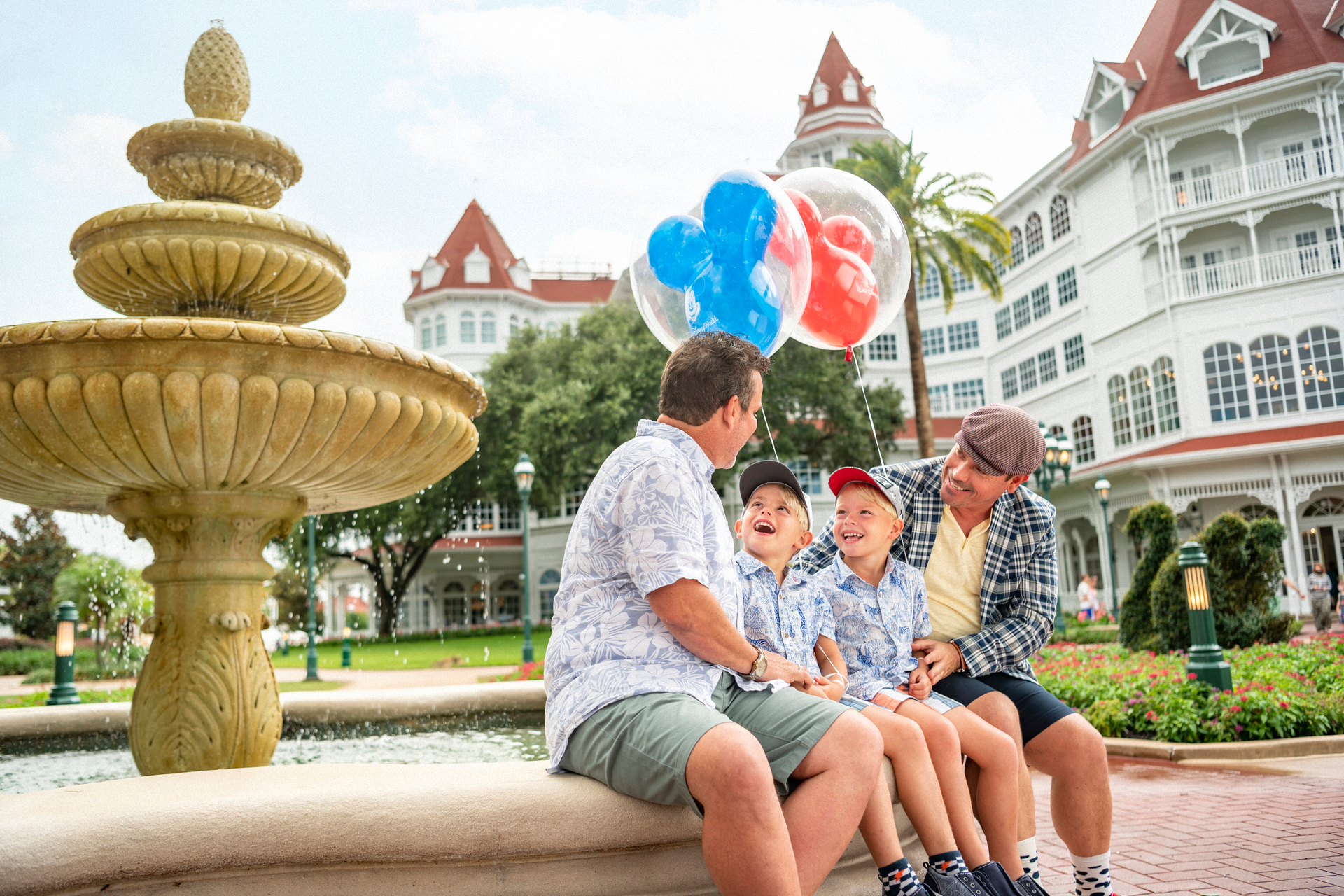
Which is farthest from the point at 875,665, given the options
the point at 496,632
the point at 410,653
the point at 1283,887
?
the point at 496,632

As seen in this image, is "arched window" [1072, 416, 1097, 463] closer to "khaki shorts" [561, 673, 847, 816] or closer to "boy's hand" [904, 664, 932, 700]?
"boy's hand" [904, 664, 932, 700]

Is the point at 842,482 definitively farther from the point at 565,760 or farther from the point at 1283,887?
the point at 1283,887

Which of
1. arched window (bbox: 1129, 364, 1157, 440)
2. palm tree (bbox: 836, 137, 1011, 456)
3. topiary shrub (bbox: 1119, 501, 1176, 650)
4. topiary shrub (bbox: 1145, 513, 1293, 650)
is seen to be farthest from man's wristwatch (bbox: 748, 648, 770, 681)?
arched window (bbox: 1129, 364, 1157, 440)

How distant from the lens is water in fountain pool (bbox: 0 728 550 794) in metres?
5.88

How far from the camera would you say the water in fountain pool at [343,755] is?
231 inches

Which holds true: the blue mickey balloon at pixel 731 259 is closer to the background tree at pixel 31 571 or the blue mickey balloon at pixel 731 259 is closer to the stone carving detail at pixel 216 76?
the stone carving detail at pixel 216 76

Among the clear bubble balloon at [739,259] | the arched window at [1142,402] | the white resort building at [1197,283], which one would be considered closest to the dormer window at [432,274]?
the white resort building at [1197,283]

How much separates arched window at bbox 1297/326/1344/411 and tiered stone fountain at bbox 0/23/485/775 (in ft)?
90.8

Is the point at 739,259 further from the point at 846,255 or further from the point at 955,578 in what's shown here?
the point at 955,578

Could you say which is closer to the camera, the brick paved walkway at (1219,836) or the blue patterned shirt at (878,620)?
the blue patterned shirt at (878,620)

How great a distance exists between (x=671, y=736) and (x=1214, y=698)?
26.2 ft

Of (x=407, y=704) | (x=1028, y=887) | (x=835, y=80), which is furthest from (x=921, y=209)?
(x=835, y=80)

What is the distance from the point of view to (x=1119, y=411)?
30.4m

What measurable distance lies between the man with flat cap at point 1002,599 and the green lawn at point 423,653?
56.0 ft
